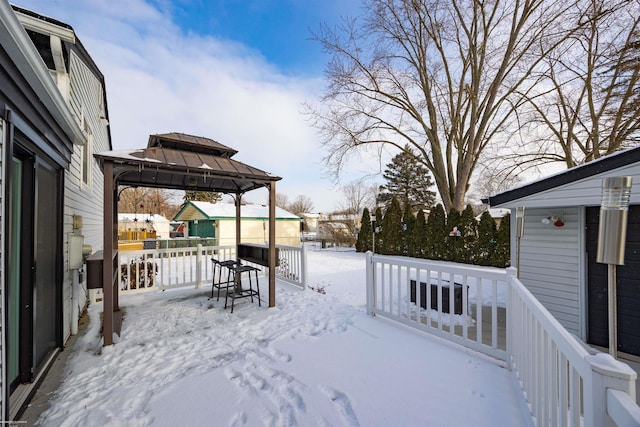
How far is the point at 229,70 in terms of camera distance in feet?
23.9

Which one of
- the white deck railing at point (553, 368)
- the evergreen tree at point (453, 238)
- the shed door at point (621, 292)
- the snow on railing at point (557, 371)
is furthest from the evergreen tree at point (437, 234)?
the snow on railing at point (557, 371)

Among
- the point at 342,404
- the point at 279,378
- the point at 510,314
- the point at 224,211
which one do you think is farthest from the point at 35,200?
the point at 224,211

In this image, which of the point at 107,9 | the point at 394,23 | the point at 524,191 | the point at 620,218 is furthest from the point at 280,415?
the point at 394,23

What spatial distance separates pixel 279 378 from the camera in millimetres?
2465

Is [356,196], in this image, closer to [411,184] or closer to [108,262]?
[411,184]

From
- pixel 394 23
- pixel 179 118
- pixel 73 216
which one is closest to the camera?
pixel 73 216

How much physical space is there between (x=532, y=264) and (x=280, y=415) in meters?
4.59

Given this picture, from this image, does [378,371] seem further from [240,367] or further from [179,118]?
[179,118]

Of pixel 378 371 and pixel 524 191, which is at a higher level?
pixel 524 191

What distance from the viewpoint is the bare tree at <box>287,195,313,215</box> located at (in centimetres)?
4044

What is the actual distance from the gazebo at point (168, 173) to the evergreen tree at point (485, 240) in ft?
29.9

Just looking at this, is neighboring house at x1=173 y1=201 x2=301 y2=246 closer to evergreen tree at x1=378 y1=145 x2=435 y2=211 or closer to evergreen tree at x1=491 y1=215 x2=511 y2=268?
evergreen tree at x1=378 y1=145 x2=435 y2=211

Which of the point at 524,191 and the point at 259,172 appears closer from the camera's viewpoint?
the point at 524,191

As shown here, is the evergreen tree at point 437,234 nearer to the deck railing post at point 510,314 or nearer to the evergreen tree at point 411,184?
the deck railing post at point 510,314
